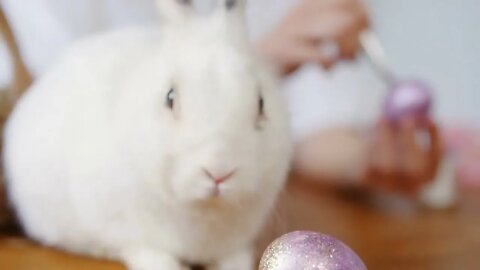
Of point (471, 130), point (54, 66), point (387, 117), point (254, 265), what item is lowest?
point (471, 130)

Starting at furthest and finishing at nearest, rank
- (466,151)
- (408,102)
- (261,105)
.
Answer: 1. (466,151)
2. (408,102)
3. (261,105)

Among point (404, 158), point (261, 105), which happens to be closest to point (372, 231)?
point (404, 158)

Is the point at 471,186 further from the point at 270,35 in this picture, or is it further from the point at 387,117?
the point at 270,35

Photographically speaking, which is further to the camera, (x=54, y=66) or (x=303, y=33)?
(x=303, y=33)

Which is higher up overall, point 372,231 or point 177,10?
point 177,10

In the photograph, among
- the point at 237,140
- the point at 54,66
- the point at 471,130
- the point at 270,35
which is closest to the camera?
the point at 237,140

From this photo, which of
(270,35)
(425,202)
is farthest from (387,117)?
(270,35)

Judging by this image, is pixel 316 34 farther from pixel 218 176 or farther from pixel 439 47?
pixel 439 47

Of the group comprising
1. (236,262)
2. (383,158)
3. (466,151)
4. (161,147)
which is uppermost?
(161,147)
